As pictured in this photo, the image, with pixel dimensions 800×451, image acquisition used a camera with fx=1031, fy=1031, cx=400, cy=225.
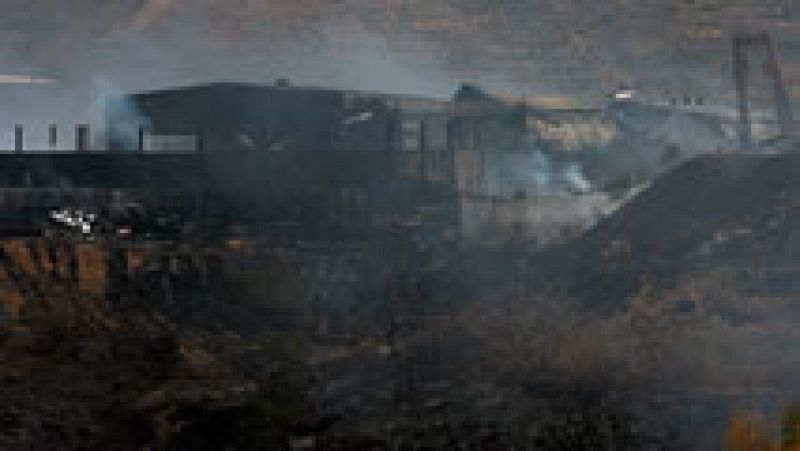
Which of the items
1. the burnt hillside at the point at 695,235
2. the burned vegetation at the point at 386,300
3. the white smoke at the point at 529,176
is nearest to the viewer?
the burned vegetation at the point at 386,300

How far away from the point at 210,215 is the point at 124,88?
3523 centimetres

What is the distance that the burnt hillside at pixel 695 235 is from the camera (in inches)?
778

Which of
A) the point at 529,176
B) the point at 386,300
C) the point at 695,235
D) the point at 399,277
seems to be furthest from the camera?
the point at 529,176

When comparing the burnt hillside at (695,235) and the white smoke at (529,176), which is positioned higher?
the white smoke at (529,176)

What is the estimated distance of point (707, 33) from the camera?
6006 cm

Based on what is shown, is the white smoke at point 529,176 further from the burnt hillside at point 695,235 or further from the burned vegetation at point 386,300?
the burnt hillside at point 695,235

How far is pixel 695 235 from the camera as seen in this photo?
71.4 ft

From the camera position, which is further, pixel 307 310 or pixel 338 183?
pixel 338 183

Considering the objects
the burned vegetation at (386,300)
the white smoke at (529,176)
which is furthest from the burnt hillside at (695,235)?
the white smoke at (529,176)

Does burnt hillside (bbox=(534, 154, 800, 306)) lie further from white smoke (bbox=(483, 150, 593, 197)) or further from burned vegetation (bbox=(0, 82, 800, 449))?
white smoke (bbox=(483, 150, 593, 197))

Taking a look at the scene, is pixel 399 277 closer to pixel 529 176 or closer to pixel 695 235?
pixel 695 235

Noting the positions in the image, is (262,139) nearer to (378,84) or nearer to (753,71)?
(378,84)

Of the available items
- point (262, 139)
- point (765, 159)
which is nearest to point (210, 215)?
point (262, 139)

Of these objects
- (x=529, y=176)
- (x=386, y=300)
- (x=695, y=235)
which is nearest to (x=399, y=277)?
(x=386, y=300)
